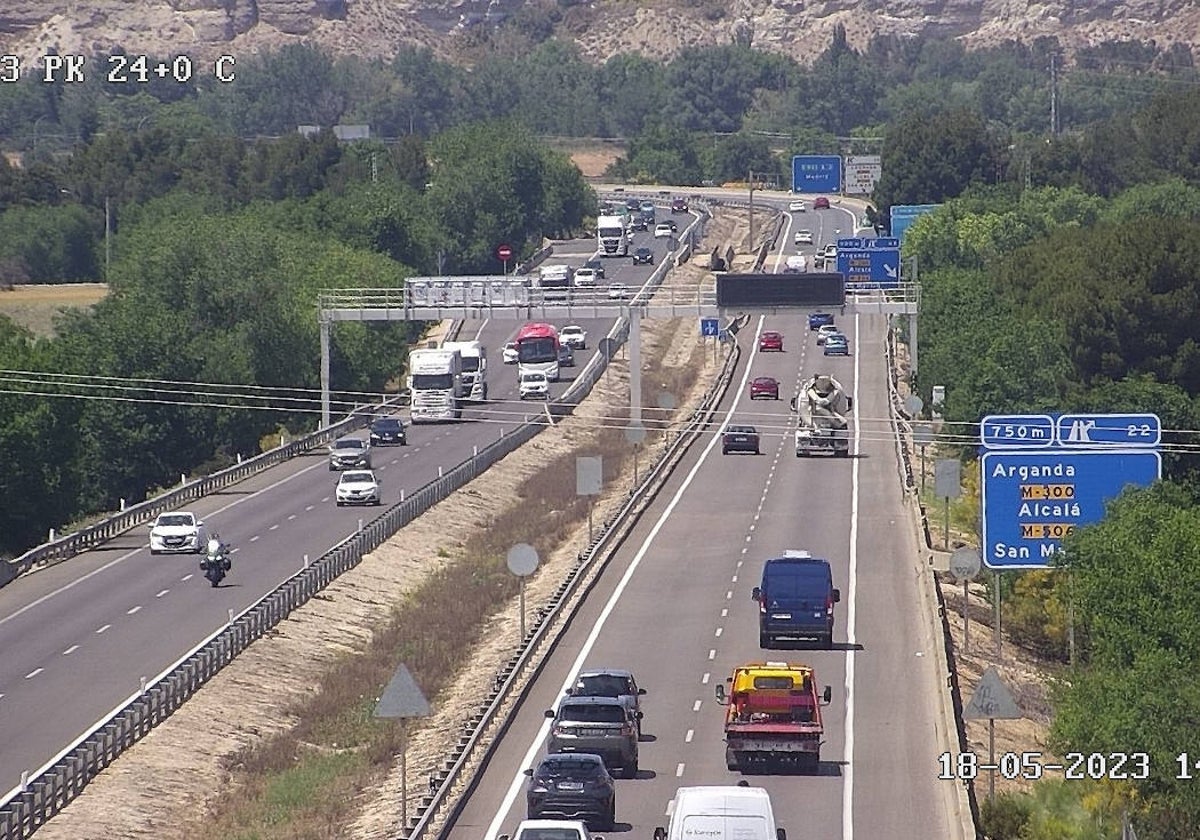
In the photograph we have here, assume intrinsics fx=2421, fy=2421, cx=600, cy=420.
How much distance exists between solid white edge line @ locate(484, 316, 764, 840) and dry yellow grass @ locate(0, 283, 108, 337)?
192ft

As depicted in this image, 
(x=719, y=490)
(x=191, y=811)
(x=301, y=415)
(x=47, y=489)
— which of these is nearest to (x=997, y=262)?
(x=301, y=415)

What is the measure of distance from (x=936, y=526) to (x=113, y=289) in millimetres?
65834

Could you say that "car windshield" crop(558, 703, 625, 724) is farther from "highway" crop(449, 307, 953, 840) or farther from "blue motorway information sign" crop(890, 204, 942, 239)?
"blue motorway information sign" crop(890, 204, 942, 239)

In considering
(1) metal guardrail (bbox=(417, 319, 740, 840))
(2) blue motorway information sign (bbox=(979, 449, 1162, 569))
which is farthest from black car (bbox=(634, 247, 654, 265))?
(2) blue motorway information sign (bbox=(979, 449, 1162, 569))

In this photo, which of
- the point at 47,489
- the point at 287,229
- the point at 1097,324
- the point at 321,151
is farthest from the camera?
the point at 321,151

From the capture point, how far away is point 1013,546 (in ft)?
157

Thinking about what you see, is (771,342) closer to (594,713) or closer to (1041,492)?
(1041,492)

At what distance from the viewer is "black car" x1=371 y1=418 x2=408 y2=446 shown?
97438mm

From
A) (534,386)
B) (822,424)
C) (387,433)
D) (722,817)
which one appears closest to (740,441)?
(822,424)

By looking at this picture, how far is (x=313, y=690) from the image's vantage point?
55188mm

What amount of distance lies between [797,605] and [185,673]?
1374cm

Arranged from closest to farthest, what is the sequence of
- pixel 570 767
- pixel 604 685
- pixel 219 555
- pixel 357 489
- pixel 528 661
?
1. pixel 570 767
2. pixel 604 685
3. pixel 528 661
4. pixel 219 555
5. pixel 357 489

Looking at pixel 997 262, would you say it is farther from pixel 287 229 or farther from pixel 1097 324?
pixel 287 229

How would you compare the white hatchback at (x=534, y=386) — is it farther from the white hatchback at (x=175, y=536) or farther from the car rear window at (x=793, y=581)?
the car rear window at (x=793, y=581)
